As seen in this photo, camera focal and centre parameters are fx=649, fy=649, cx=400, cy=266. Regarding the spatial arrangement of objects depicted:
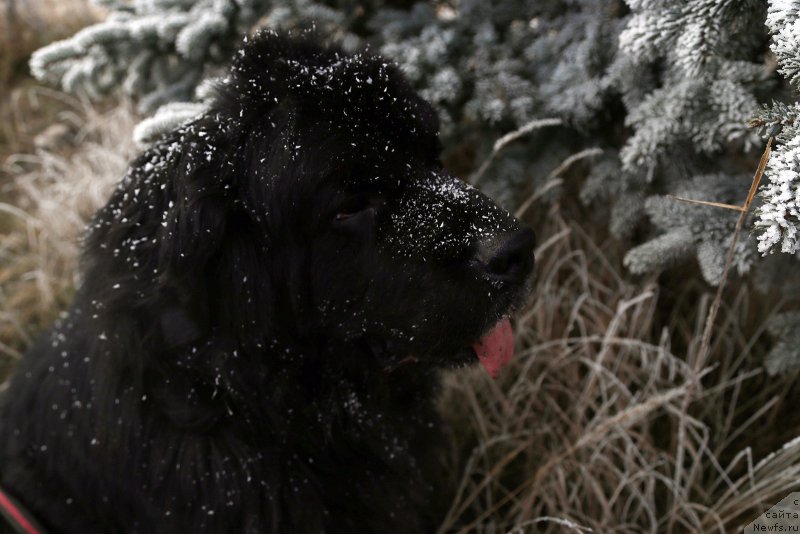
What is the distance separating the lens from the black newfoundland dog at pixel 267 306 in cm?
169

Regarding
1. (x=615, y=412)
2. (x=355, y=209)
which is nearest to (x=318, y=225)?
(x=355, y=209)

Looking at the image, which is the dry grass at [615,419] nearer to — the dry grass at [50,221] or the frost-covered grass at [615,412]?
the frost-covered grass at [615,412]

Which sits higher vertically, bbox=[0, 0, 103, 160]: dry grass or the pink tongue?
bbox=[0, 0, 103, 160]: dry grass

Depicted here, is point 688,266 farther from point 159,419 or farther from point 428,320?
point 159,419

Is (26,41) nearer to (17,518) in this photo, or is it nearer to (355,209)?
(17,518)

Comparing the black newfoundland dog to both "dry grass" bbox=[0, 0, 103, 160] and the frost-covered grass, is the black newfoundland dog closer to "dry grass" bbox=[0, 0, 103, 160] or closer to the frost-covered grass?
the frost-covered grass

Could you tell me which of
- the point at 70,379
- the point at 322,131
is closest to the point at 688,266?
the point at 322,131

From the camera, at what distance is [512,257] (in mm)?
1702

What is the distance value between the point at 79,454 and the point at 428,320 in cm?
112

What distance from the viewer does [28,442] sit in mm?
2049

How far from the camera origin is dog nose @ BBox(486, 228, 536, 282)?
1.67 meters

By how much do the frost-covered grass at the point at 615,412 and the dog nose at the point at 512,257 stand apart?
699mm

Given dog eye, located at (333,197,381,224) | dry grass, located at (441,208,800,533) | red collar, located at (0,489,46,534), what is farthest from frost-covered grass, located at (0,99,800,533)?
dog eye, located at (333,197,381,224)

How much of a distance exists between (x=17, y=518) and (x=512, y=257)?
5.08 ft
